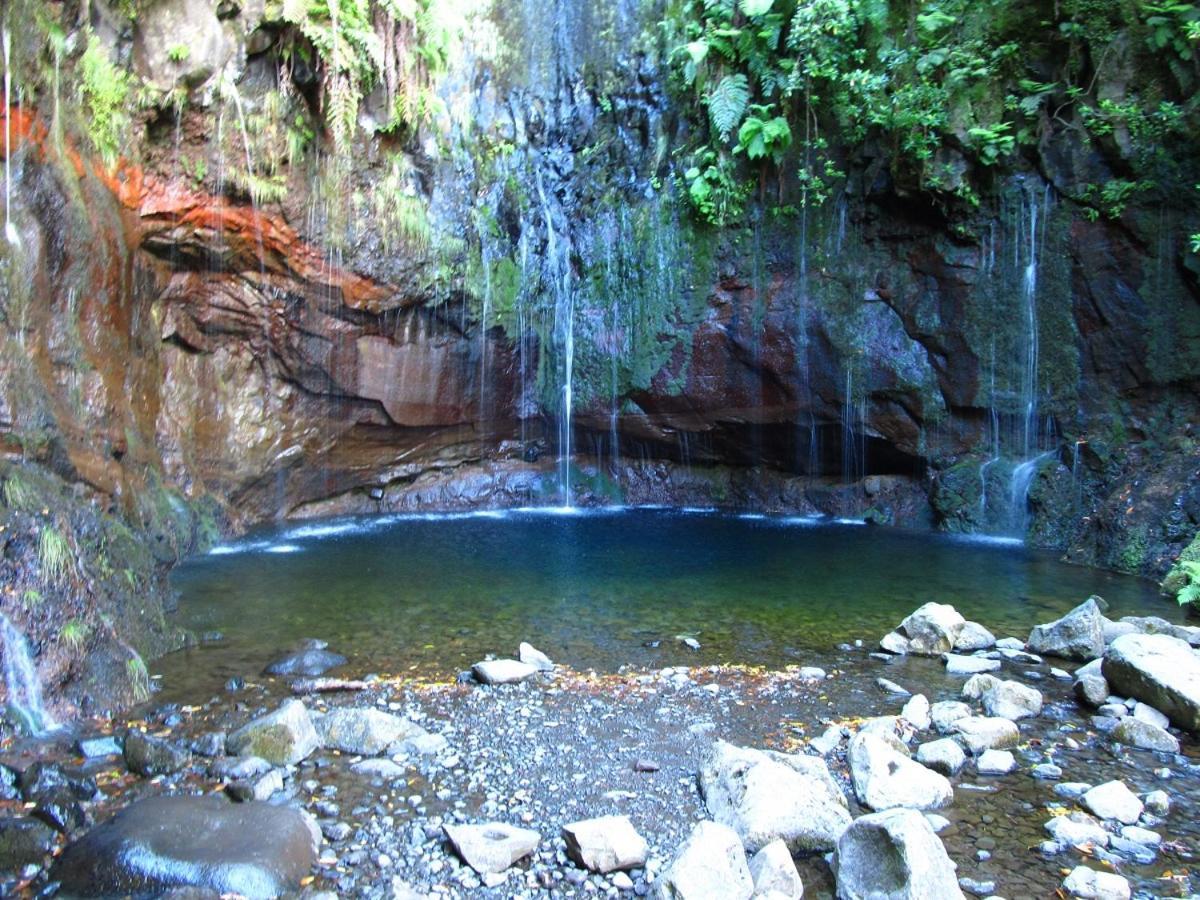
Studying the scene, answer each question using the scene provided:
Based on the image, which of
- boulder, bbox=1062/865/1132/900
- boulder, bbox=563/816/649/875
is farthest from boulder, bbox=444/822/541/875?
boulder, bbox=1062/865/1132/900

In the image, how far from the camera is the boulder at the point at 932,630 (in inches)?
257

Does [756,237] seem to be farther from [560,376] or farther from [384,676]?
[384,676]

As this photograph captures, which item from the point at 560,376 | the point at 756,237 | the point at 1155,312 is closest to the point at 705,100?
the point at 756,237

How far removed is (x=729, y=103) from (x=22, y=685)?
12.4m

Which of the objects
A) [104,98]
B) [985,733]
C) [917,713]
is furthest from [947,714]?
[104,98]

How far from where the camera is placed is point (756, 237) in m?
14.4

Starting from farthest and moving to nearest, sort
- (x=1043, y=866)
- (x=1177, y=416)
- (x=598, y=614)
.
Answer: (x=1177, y=416), (x=598, y=614), (x=1043, y=866)

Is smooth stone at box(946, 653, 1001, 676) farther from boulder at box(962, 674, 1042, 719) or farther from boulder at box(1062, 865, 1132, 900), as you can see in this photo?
boulder at box(1062, 865, 1132, 900)

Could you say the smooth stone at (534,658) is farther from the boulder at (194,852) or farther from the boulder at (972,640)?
the boulder at (972,640)

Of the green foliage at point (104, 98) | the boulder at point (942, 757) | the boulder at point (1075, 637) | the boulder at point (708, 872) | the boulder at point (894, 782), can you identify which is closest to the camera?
the boulder at point (708, 872)

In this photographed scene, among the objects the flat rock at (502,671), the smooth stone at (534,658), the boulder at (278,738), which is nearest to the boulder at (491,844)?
the boulder at (278,738)

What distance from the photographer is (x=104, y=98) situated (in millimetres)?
9891

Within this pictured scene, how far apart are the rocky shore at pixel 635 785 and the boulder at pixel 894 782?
1 cm

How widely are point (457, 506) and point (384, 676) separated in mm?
9726
